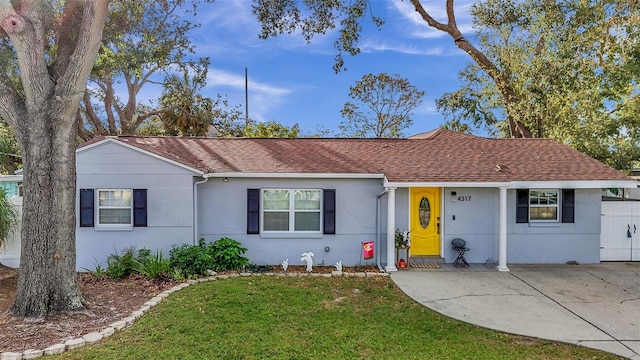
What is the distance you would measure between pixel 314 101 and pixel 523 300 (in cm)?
2064

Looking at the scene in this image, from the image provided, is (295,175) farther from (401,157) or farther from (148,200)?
(148,200)

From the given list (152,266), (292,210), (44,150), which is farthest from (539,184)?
(44,150)

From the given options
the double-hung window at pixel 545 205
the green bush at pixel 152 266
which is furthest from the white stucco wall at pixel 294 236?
the double-hung window at pixel 545 205

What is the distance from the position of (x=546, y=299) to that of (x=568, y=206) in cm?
420

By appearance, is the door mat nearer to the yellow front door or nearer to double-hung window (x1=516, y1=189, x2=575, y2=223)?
the yellow front door

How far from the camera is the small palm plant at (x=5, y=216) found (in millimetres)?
8344

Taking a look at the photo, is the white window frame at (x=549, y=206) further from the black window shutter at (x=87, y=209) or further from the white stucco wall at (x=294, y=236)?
the black window shutter at (x=87, y=209)

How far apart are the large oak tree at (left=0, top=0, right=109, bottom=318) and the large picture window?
9.77 ft

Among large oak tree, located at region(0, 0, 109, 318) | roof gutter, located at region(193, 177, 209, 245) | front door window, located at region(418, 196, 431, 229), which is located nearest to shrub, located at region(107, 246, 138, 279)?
roof gutter, located at region(193, 177, 209, 245)

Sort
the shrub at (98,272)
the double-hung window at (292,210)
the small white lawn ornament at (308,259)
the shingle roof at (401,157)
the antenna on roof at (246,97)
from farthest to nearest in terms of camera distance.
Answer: the antenna on roof at (246,97) → the double-hung window at (292,210) → the shingle roof at (401,157) → the small white lawn ornament at (308,259) → the shrub at (98,272)

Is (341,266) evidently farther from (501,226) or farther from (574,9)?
(574,9)

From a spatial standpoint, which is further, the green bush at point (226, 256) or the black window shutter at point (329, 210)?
the black window shutter at point (329, 210)

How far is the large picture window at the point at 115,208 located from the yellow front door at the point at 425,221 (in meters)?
7.80

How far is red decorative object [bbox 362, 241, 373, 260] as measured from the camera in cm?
985
